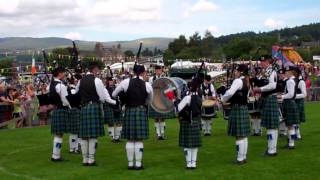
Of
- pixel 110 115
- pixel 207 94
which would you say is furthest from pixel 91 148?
pixel 207 94

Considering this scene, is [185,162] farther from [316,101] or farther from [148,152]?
[316,101]

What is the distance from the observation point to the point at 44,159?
930cm

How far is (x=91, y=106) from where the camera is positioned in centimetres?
832

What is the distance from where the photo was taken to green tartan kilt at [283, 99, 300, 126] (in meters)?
9.77

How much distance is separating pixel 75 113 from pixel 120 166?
153 centimetres

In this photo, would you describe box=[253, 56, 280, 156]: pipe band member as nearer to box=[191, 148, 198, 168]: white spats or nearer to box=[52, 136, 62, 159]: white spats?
box=[191, 148, 198, 168]: white spats

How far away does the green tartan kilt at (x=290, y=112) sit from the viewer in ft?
32.0

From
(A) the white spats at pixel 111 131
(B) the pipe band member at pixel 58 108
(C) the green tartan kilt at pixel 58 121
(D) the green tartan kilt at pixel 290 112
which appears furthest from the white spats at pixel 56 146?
(D) the green tartan kilt at pixel 290 112

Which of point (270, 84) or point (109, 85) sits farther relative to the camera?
point (109, 85)

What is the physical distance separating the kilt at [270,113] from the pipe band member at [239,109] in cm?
77

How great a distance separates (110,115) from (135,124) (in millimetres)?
3401

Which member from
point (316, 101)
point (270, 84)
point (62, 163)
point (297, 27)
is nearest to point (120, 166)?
point (62, 163)

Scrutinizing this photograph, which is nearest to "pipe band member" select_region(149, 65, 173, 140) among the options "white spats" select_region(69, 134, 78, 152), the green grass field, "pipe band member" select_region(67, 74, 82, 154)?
the green grass field

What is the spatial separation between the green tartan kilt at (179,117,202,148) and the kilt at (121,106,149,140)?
613mm
